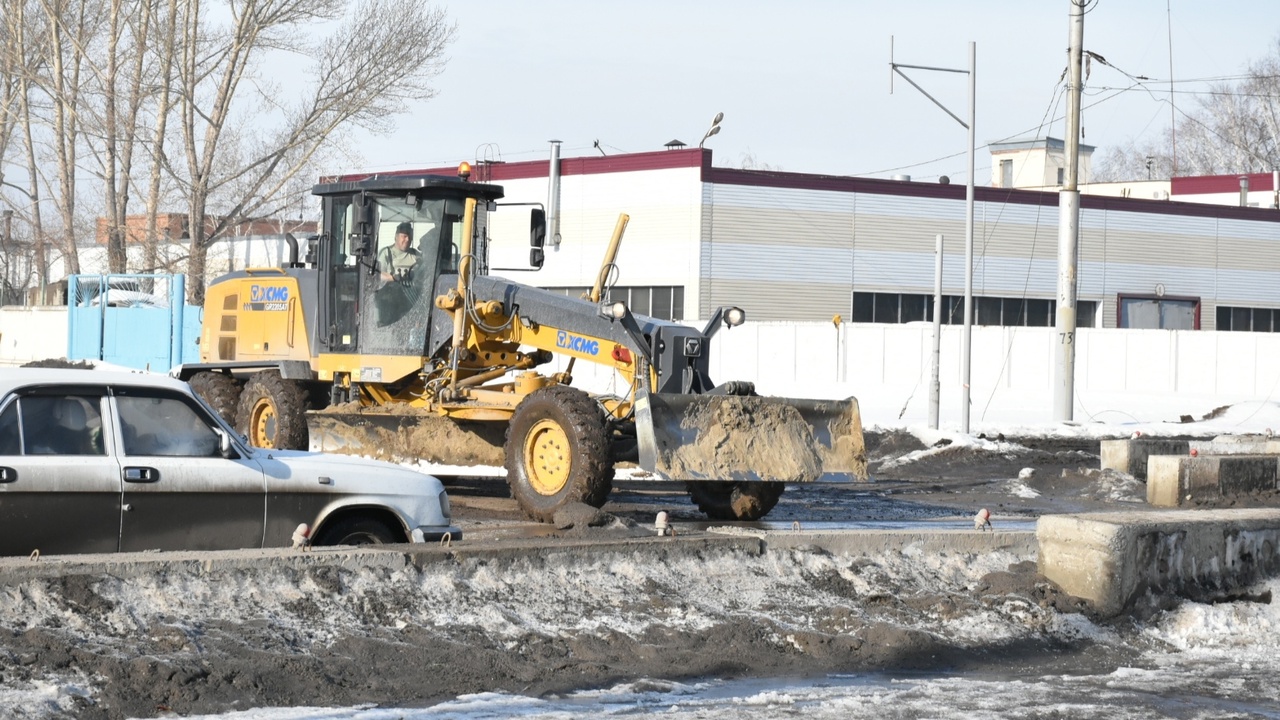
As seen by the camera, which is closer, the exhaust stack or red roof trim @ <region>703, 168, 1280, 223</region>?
red roof trim @ <region>703, 168, 1280, 223</region>

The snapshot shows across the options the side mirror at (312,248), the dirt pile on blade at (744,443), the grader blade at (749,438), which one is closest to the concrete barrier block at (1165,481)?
the grader blade at (749,438)

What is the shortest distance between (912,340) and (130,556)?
29.3 meters

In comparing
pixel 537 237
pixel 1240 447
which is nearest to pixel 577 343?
pixel 537 237

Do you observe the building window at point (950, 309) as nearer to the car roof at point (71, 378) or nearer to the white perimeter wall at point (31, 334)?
the white perimeter wall at point (31, 334)

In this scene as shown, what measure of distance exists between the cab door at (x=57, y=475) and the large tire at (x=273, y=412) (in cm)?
689

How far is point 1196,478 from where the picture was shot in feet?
54.7

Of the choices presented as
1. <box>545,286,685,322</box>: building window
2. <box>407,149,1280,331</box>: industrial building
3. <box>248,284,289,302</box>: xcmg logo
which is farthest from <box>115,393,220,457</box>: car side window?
<box>545,286,685,322</box>: building window

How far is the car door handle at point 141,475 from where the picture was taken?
27.3 ft

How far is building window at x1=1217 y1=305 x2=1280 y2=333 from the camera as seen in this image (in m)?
52.4

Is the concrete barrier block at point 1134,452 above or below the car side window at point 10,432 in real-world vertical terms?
below

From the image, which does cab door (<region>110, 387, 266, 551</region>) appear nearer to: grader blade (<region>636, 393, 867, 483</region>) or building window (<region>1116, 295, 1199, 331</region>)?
grader blade (<region>636, 393, 867, 483</region>)

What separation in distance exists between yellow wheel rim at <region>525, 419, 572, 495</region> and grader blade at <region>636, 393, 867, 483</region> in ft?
2.66

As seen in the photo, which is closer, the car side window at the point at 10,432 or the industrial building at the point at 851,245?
the car side window at the point at 10,432

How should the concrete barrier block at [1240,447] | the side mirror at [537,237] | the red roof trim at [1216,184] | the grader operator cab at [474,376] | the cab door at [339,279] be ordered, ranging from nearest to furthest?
the grader operator cab at [474,376] → the side mirror at [537,237] → the cab door at [339,279] → the concrete barrier block at [1240,447] → the red roof trim at [1216,184]
